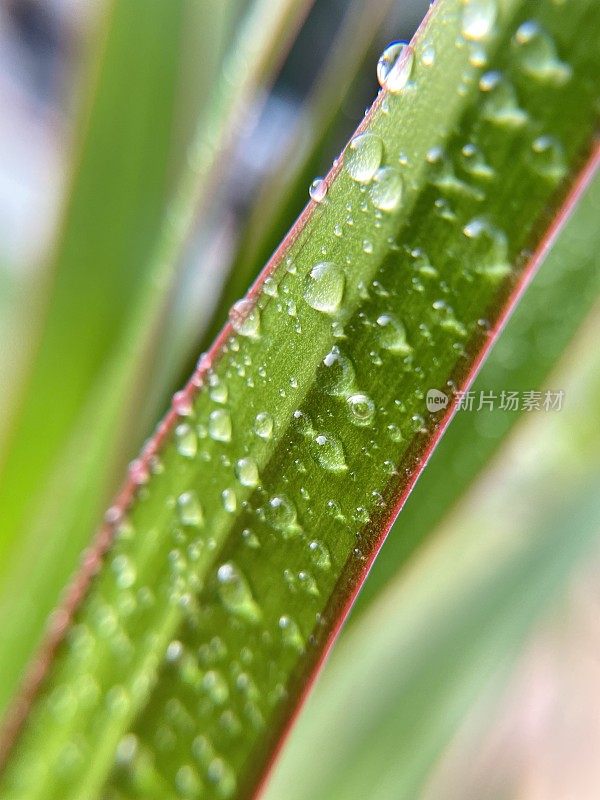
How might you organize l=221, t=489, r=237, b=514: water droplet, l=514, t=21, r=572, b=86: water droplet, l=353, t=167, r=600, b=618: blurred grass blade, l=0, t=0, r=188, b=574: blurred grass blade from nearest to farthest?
l=514, t=21, r=572, b=86: water droplet → l=221, t=489, r=237, b=514: water droplet → l=353, t=167, r=600, b=618: blurred grass blade → l=0, t=0, r=188, b=574: blurred grass blade

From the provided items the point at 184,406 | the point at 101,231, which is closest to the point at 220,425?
the point at 184,406

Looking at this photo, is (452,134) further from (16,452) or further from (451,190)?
(16,452)

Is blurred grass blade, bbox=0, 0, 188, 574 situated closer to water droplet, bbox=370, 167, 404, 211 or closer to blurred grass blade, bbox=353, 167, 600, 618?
blurred grass blade, bbox=353, 167, 600, 618

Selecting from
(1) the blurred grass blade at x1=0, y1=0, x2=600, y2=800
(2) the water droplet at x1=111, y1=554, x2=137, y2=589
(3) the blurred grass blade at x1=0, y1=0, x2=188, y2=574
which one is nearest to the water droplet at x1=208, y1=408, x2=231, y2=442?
(1) the blurred grass blade at x1=0, y1=0, x2=600, y2=800

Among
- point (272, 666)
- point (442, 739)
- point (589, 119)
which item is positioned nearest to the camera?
point (589, 119)

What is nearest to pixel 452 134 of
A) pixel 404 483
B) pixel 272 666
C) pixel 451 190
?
pixel 451 190

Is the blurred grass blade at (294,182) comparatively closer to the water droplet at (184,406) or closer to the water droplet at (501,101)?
the water droplet at (184,406)

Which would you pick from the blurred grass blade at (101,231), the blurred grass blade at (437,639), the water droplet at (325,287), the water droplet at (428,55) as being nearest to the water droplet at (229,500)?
the water droplet at (325,287)
